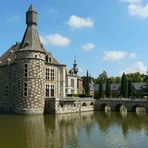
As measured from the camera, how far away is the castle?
46.6 meters

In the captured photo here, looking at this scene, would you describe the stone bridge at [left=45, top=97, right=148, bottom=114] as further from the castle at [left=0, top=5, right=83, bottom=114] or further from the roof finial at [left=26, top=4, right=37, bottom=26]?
the roof finial at [left=26, top=4, right=37, bottom=26]

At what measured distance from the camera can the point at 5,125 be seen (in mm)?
33812

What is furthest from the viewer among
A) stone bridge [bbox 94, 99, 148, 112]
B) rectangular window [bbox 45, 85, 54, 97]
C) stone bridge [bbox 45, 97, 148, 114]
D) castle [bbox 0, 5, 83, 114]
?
stone bridge [bbox 94, 99, 148, 112]

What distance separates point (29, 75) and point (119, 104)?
22.1 m

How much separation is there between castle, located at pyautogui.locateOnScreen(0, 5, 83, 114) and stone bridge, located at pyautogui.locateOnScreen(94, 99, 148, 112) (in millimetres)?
9786

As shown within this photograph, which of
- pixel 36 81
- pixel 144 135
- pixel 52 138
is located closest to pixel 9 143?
pixel 52 138

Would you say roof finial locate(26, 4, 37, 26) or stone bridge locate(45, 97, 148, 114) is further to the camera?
roof finial locate(26, 4, 37, 26)

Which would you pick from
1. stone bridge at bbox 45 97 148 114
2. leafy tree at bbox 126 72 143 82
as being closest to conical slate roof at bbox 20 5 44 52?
stone bridge at bbox 45 97 148 114

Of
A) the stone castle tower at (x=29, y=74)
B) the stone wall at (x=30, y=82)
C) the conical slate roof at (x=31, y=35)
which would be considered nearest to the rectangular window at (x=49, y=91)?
the stone castle tower at (x=29, y=74)

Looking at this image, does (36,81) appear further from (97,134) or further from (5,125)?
(97,134)

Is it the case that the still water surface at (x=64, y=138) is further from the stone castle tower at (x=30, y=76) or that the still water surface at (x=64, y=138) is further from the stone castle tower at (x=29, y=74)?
the stone castle tower at (x=29, y=74)

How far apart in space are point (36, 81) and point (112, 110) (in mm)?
20754

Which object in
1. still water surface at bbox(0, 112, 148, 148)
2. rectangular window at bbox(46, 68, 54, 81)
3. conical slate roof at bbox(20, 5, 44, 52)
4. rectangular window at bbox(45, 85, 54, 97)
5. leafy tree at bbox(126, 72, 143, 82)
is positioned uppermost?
conical slate roof at bbox(20, 5, 44, 52)

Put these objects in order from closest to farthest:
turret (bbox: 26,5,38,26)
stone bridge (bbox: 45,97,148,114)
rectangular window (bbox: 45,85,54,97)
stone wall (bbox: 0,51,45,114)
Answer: stone wall (bbox: 0,51,45,114), stone bridge (bbox: 45,97,148,114), turret (bbox: 26,5,38,26), rectangular window (bbox: 45,85,54,97)
